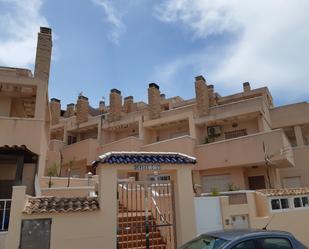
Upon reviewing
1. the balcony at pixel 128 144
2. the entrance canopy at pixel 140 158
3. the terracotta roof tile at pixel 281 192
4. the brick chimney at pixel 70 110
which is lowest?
the terracotta roof tile at pixel 281 192

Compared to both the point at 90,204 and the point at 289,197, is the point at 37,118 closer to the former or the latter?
the point at 90,204

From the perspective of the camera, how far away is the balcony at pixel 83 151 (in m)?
26.2

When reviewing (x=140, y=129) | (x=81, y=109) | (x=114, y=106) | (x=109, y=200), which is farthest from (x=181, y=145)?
(x=81, y=109)

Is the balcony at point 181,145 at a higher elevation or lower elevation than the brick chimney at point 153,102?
lower

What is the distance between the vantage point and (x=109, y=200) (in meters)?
8.45

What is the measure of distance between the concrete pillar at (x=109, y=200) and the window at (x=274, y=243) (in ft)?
14.5

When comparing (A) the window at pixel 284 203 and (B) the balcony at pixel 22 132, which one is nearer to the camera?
(B) the balcony at pixel 22 132

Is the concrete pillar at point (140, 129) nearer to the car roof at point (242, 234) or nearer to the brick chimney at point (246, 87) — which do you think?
the brick chimney at point (246, 87)

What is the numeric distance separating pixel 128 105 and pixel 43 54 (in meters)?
→ 19.2

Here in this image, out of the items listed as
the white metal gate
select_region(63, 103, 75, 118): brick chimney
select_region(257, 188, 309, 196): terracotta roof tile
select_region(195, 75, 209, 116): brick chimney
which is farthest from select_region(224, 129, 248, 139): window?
select_region(63, 103, 75, 118): brick chimney

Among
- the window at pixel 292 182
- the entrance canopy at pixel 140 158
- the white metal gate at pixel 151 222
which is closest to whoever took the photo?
the entrance canopy at pixel 140 158

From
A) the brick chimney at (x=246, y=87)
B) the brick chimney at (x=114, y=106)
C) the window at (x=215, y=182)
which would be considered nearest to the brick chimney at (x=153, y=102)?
the brick chimney at (x=114, y=106)

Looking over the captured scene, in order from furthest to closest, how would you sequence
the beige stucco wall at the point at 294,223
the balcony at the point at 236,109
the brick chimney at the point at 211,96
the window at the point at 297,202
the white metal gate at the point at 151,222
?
1. the brick chimney at the point at 211,96
2. the balcony at the point at 236,109
3. the window at the point at 297,202
4. the beige stucco wall at the point at 294,223
5. the white metal gate at the point at 151,222

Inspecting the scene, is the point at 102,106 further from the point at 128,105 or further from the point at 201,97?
the point at 201,97
